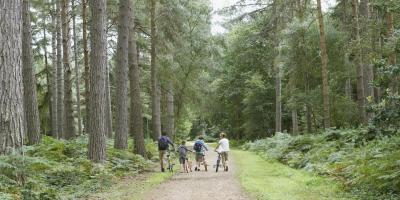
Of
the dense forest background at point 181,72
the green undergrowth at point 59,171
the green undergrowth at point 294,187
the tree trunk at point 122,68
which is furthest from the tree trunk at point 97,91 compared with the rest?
the green undergrowth at point 294,187

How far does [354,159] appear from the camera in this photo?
12.4 metres

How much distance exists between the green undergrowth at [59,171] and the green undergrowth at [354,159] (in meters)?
5.72

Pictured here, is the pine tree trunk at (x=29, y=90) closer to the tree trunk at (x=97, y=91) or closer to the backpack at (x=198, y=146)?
the tree trunk at (x=97, y=91)

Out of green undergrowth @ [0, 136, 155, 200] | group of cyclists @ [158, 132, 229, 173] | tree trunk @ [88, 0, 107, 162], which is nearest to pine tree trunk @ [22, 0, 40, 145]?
green undergrowth @ [0, 136, 155, 200]

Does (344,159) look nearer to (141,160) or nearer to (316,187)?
(316,187)

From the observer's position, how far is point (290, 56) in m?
24.6

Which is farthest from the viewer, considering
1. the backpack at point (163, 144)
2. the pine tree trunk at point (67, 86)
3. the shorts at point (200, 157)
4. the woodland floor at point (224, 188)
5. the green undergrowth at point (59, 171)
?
the pine tree trunk at point (67, 86)

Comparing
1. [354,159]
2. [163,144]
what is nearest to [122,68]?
[163,144]

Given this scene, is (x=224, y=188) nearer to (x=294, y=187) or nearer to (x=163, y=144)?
(x=294, y=187)

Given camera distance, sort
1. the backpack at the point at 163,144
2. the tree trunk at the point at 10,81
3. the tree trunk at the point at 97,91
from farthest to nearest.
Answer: the backpack at the point at 163,144
the tree trunk at the point at 97,91
the tree trunk at the point at 10,81

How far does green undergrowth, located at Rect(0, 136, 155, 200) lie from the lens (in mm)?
8266

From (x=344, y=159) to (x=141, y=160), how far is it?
7083 mm

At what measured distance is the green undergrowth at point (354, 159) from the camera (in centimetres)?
922

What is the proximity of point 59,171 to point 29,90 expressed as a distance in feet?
14.7
